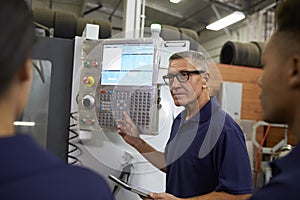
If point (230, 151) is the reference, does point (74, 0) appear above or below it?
above

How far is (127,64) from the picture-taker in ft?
4.90

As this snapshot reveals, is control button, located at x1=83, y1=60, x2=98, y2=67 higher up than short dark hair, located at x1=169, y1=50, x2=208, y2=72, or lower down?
lower down

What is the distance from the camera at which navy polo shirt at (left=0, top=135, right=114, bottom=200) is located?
52 cm

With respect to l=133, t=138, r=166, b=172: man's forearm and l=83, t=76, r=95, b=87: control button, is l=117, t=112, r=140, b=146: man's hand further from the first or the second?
l=83, t=76, r=95, b=87: control button

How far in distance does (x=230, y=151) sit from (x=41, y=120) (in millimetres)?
830

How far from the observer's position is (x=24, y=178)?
52 cm

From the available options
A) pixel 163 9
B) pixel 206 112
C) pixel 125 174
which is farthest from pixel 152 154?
pixel 163 9

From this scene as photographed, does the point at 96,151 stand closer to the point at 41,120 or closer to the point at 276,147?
the point at 41,120

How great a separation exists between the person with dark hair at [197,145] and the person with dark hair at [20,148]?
79 cm

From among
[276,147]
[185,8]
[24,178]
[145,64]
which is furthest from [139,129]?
[185,8]

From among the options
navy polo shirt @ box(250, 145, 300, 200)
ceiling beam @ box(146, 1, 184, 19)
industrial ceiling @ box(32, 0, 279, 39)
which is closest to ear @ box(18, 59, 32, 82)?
navy polo shirt @ box(250, 145, 300, 200)

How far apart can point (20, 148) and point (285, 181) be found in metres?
0.48

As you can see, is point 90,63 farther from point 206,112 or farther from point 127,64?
point 206,112

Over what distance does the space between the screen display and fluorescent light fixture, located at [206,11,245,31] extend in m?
4.19
